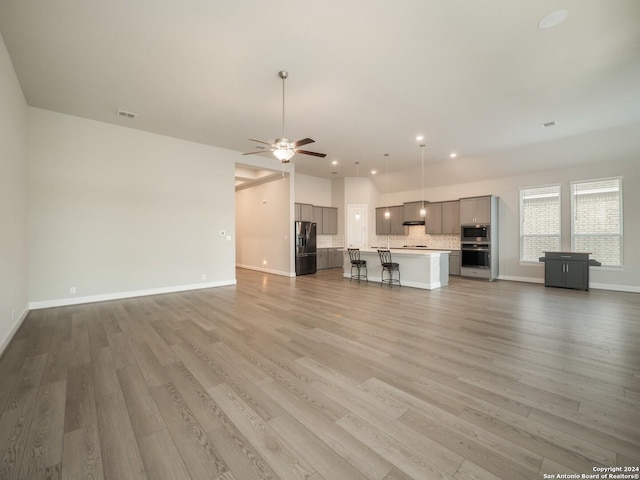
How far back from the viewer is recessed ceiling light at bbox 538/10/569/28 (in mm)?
2666

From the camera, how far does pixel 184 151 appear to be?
6242 mm

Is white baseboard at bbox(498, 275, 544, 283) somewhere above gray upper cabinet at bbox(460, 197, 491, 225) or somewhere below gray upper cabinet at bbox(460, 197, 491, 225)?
below

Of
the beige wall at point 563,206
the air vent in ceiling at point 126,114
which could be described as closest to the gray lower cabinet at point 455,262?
the beige wall at point 563,206

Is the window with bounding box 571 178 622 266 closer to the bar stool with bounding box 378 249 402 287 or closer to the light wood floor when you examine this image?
the light wood floor

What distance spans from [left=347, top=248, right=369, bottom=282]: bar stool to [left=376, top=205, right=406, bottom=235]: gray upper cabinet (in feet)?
9.17

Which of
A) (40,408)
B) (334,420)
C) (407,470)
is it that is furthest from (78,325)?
(407,470)

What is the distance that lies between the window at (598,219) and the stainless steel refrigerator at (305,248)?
694 cm

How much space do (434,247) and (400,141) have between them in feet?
14.4

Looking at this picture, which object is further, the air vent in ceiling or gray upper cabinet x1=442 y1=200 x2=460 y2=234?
gray upper cabinet x1=442 y1=200 x2=460 y2=234

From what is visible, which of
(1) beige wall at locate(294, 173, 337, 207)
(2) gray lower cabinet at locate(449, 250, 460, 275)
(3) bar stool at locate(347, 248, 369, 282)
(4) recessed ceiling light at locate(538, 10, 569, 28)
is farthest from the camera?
(1) beige wall at locate(294, 173, 337, 207)

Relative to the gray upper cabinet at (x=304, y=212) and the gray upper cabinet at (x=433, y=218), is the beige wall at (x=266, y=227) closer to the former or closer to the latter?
the gray upper cabinet at (x=304, y=212)

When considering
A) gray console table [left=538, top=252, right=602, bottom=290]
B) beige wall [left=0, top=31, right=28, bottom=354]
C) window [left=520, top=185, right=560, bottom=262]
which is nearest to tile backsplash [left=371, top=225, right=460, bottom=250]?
window [left=520, top=185, right=560, bottom=262]

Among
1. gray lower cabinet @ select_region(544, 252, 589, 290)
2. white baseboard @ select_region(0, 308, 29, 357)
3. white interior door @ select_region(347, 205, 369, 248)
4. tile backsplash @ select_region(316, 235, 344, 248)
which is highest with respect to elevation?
white interior door @ select_region(347, 205, 369, 248)

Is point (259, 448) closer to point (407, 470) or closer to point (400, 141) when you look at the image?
point (407, 470)
